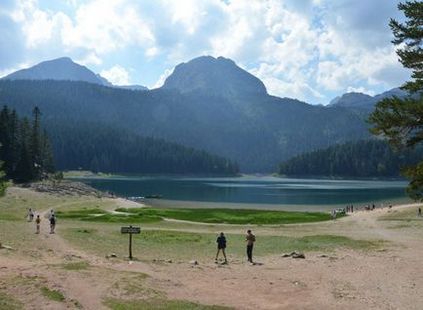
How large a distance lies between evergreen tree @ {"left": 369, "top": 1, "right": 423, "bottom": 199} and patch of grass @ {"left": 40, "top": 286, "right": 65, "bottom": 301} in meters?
17.5

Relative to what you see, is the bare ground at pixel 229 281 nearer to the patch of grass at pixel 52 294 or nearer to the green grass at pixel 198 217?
the patch of grass at pixel 52 294

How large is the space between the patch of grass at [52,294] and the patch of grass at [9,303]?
4.26ft

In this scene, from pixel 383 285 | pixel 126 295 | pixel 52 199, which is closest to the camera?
pixel 126 295

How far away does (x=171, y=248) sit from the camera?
4538cm

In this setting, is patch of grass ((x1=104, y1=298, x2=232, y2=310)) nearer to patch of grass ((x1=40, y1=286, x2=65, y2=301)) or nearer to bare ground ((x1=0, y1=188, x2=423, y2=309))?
bare ground ((x1=0, y1=188, x2=423, y2=309))

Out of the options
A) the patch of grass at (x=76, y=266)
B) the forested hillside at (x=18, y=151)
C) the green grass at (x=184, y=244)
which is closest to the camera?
the patch of grass at (x=76, y=266)

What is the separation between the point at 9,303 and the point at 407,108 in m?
20.3

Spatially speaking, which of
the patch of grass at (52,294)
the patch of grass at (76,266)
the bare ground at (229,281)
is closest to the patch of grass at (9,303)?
the bare ground at (229,281)

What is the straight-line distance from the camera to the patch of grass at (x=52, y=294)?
2142 cm

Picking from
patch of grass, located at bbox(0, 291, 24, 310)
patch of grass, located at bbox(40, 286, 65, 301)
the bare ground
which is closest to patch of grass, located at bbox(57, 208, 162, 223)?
the bare ground

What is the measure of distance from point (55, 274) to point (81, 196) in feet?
339

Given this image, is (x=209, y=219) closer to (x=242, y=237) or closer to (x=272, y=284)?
(x=242, y=237)

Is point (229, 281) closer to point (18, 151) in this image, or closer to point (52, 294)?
point (52, 294)

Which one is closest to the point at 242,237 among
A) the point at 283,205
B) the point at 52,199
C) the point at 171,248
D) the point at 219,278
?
the point at 171,248
